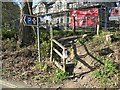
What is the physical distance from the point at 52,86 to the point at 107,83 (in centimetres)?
210

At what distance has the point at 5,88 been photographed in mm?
10297

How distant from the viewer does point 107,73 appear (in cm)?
1017

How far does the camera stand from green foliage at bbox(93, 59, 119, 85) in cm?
988

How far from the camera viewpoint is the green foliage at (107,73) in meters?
9.88

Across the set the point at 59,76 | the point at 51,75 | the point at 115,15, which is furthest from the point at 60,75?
the point at 115,15

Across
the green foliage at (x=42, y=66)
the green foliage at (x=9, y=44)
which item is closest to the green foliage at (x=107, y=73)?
the green foliage at (x=42, y=66)

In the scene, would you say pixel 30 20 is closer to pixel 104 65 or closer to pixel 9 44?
pixel 9 44

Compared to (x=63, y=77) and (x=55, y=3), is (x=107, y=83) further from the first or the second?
(x=55, y=3)

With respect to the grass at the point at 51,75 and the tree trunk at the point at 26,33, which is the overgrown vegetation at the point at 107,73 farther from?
the tree trunk at the point at 26,33

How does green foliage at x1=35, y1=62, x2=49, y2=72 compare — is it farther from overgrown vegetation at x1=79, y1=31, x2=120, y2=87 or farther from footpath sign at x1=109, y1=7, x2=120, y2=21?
footpath sign at x1=109, y1=7, x2=120, y2=21

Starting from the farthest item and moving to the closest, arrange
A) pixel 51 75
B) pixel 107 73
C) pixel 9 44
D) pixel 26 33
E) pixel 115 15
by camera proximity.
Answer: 1. pixel 115 15
2. pixel 9 44
3. pixel 26 33
4. pixel 51 75
5. pixel 107 73

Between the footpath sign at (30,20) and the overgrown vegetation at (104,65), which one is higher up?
the footpath sign at (30,20)

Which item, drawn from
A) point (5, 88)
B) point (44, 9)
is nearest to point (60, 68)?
point (5, 88)

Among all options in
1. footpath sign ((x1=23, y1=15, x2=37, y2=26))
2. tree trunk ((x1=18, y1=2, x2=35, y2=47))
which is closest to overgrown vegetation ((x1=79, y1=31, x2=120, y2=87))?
footpath sign ((x1=23, y1=15, x2=37, y2=26))
